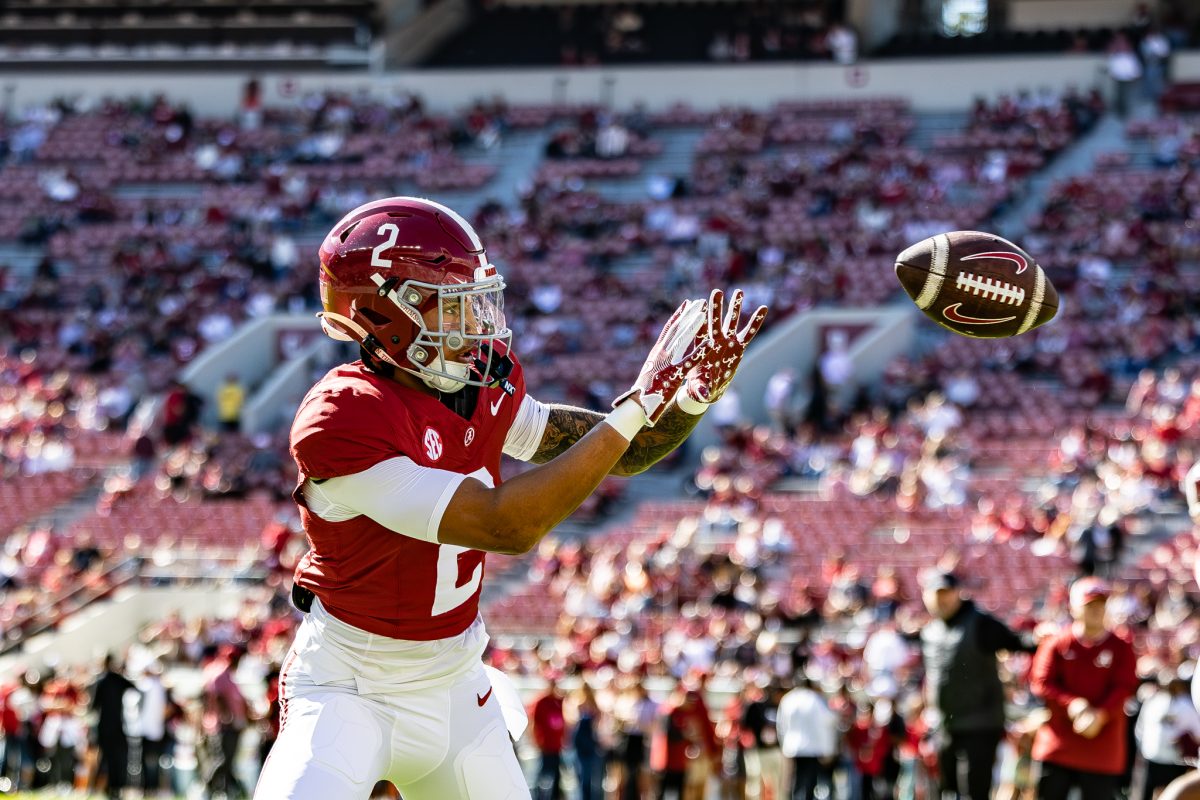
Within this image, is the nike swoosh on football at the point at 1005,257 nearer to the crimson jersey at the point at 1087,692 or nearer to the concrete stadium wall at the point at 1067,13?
the crimson jersey at the point at 1087,692

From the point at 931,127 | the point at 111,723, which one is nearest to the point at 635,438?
the point at 111,723

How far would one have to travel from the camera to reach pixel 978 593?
13938 mm

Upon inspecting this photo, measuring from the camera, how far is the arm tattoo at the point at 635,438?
4.32 meters

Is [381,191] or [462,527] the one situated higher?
[462,527]

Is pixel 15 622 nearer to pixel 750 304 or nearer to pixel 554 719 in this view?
pixel 554 719

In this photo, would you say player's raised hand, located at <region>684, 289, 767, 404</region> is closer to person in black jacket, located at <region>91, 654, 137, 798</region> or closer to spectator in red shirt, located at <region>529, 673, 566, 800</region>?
spectator in red shirt, located at <region>529, 673, 566, 800</region>

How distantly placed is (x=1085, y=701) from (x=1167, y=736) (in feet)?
5.43

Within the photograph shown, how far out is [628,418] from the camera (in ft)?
12.2

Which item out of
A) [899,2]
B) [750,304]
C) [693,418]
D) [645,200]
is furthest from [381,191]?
[693,418]

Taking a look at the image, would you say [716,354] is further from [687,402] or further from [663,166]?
[663,166]

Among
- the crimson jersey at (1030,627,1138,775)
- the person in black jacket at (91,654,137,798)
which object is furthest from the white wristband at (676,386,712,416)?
the person in black jacket at (91,654,137,798)

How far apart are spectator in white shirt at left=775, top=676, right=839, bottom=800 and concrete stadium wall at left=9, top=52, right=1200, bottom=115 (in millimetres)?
16554

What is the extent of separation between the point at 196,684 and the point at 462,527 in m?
11.3

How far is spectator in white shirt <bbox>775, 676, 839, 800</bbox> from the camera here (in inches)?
406
